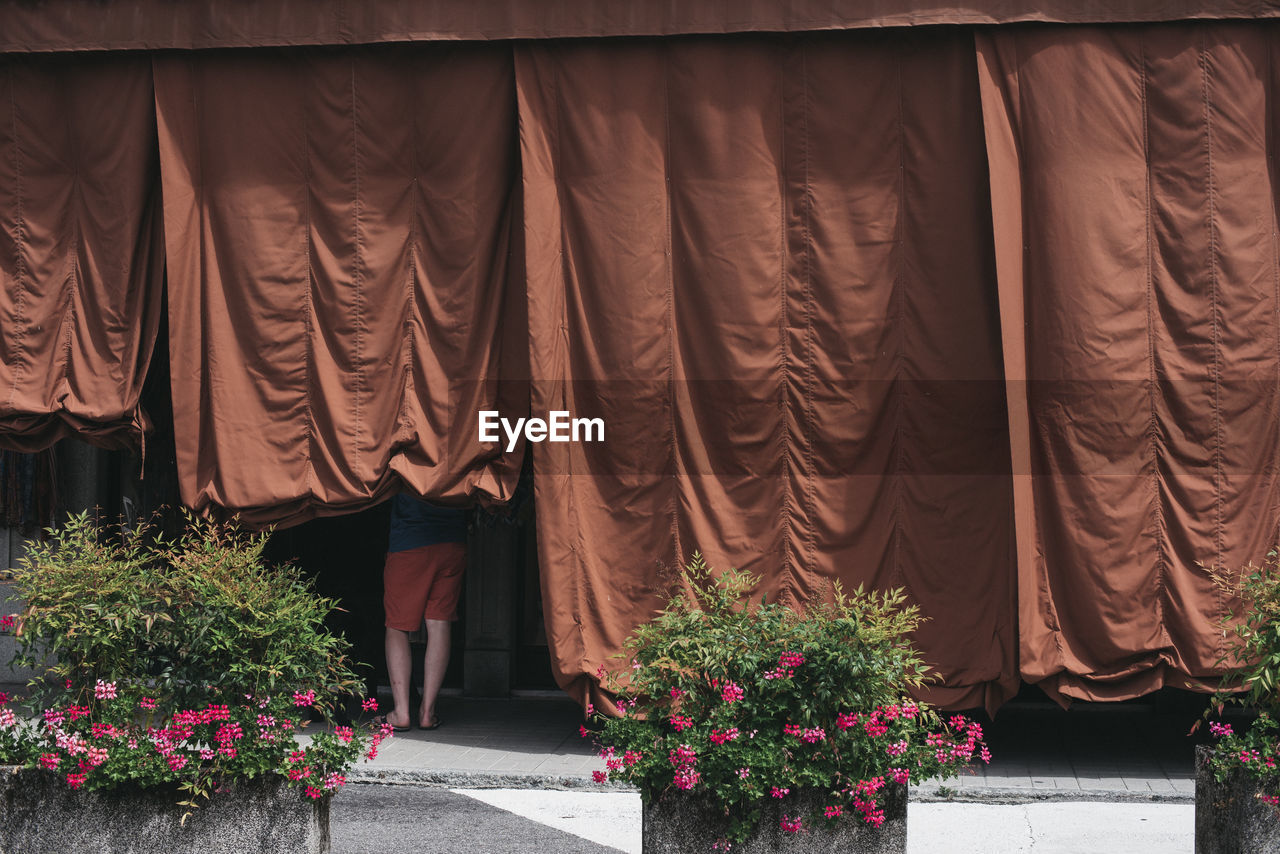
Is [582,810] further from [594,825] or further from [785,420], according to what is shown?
[785,420]

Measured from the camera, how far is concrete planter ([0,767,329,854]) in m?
5.27

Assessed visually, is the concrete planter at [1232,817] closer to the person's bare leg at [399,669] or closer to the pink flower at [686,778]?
the pink flower at [686,778]

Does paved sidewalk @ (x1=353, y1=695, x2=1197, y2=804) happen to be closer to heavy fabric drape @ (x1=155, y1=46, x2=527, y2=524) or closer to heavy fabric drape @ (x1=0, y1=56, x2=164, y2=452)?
heavy fabric drape @ (x1=155, y1=46, x2=527, y2=524)

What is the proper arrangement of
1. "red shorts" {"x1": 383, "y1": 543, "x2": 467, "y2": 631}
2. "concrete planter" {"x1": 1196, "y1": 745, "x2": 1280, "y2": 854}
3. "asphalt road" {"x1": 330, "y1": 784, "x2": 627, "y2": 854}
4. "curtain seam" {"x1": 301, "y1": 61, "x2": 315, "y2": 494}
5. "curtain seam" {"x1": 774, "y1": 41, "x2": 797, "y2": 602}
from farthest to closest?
"red shorts" {"x1": 383, "y1": 543, "x2": 467, "y2": 631}, "curtain seam" {"x1": 301, "y1": 61, "x2": 315, "y2": 494}, "curtain seam" {"x1": 774, "y1": 41, "x2": 797, "y2": 602}, "asphalt road" {"x1": 330, "y1": 784, "x2": 627, "y2": 854}, "concrete planter" {"x1": 1196, "y1": 745, "x2": 1280, "y2": 854}

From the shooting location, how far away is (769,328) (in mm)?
8023

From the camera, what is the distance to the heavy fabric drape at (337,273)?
8.27 metres

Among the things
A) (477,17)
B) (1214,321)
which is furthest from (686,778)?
(477,17)

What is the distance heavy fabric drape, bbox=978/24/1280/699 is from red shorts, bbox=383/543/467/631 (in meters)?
3.62

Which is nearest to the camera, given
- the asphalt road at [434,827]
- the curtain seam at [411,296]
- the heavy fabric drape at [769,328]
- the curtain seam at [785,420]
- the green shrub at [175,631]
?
the green shrub at [175,631]

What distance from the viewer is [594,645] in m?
8.07

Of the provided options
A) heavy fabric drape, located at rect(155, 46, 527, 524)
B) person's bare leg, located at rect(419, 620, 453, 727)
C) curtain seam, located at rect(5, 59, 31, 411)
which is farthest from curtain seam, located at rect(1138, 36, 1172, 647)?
curtain seam, located at rect(5, 59, 31, 411)

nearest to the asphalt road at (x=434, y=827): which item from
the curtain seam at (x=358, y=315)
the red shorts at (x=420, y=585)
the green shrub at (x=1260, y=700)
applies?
the red shorts at (x=420, y=585)

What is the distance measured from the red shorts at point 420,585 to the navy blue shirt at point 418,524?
4cm

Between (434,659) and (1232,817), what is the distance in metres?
5.16
